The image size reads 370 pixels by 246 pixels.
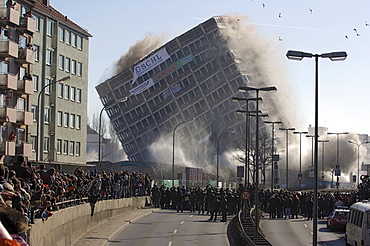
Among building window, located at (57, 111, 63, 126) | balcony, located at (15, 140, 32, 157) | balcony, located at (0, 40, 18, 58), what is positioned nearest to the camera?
balcony, located at (0, 40, 18, 58)

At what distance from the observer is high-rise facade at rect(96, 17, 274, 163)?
298 ft

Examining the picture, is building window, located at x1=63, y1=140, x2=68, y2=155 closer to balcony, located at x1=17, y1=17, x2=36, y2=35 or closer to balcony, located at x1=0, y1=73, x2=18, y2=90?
balcony, located at x1=17, y1=17, x2=36, y2=35

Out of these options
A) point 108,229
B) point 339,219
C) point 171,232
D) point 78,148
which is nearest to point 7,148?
point 108,229

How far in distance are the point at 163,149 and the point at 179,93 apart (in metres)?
8.55

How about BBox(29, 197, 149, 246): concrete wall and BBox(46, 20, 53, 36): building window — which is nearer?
BBox(29, 197, 149, 246): concrete wall

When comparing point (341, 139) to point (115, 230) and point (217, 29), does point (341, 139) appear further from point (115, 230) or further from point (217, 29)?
point (115, 230)

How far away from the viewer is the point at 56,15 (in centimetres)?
6462

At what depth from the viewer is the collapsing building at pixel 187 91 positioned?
90938 millimetres

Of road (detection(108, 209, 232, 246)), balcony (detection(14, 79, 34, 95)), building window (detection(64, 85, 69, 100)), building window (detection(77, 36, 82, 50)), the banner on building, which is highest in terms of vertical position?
the banner on building

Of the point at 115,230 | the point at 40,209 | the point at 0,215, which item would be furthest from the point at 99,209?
the point at 0,215

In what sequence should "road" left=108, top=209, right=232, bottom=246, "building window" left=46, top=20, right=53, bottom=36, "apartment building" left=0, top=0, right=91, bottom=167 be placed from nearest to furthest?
"road" left=108, top=209, right=232, bottom=246
"apartment building" left=0, top=0, right=91, bottom=167
"building window" left=46, top=20, right=53, bottom=36

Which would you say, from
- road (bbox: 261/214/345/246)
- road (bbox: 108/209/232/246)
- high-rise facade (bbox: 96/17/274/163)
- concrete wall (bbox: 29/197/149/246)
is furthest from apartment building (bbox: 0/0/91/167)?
high-rise facade (bbox: 96/17/274/163)

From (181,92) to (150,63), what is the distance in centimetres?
Result: 583

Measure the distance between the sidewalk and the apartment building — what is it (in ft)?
32.2
